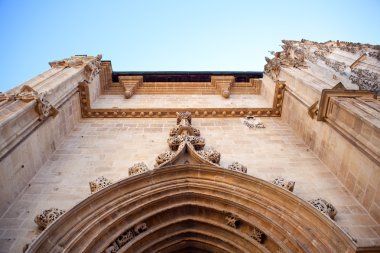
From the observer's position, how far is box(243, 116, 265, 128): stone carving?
32.0 feet

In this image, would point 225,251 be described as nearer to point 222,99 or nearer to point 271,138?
point 271,138

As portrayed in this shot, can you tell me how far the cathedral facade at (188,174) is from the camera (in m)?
5.88

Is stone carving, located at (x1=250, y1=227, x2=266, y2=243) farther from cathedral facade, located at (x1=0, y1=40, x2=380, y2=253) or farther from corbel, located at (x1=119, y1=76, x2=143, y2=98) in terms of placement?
corbel, located at (x1=119, y1=76, x2=143, y2=98)

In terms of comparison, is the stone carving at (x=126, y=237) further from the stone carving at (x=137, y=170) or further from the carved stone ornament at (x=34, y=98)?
the carved stone ornament at (x=34, y=98)

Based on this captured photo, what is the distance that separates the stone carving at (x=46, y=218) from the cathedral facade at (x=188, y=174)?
0.07ft

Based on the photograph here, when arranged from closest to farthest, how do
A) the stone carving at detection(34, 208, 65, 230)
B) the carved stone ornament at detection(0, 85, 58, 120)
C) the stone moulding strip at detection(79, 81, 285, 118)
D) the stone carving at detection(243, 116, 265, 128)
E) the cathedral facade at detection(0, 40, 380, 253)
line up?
the stone carving at detection(34, 208, 65, 230) → the cathedral facade at detection(0, 40, 380, 253) → the carved stone ornament at detection(0, 85, 58, 120) → the stone carving at detection(243, 116, 265, 128) → the stone moulding strip at detection(79, 81, 285, 118)

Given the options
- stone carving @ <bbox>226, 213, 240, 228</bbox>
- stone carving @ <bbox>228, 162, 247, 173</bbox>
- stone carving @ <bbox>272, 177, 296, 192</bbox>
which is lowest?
stone carving @ <bbox>226, 213, 240, 228</bbox>

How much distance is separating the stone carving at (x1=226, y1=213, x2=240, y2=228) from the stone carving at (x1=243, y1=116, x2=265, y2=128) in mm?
3677

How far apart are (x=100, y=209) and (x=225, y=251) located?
2.51m

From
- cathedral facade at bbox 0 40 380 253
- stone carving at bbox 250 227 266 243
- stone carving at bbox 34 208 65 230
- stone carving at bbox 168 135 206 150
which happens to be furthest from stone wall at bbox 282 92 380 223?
stone carving at bbox 34 208 65 230

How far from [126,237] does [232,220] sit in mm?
2015

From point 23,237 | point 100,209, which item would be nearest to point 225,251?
point 100,209

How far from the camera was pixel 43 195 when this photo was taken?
6.76m

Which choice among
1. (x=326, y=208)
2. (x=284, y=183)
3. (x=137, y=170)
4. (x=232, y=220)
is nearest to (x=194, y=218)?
(x=232, y=220)
